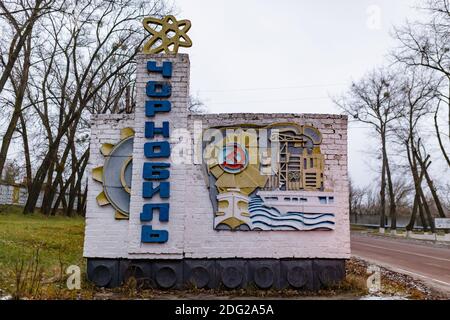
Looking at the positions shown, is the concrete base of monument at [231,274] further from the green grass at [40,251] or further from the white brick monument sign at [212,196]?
the green grass at [40,251]

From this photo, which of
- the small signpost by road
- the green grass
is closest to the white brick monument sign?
the green grass

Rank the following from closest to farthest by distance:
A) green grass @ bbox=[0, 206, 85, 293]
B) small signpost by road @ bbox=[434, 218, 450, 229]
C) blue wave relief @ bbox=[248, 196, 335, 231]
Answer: blue wave relief @ bbox=[248, 196, 335, 231], green grass @ bbox=[0, 206, 85, 293], small signpost by road @ bbox=[434, 218, 450, 229]

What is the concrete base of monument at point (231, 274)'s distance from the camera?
7.45 m

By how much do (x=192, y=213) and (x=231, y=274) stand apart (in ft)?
4.20

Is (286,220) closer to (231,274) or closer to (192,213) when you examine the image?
(231,274)

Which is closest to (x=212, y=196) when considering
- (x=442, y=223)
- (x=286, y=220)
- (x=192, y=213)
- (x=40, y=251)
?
(x=192, y=213)

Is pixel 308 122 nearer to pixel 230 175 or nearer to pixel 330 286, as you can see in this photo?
pixel 230 175

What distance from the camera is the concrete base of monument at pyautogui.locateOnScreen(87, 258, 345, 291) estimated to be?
745 centimetres

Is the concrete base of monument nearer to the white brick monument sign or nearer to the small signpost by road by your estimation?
the white brick monument sign

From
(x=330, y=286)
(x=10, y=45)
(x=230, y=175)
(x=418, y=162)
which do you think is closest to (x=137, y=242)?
(x=230, y=175)

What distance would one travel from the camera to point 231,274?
7.47 metres

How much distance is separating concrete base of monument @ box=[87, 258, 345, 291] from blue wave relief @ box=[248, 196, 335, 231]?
60cm

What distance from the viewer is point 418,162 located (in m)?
34.0
